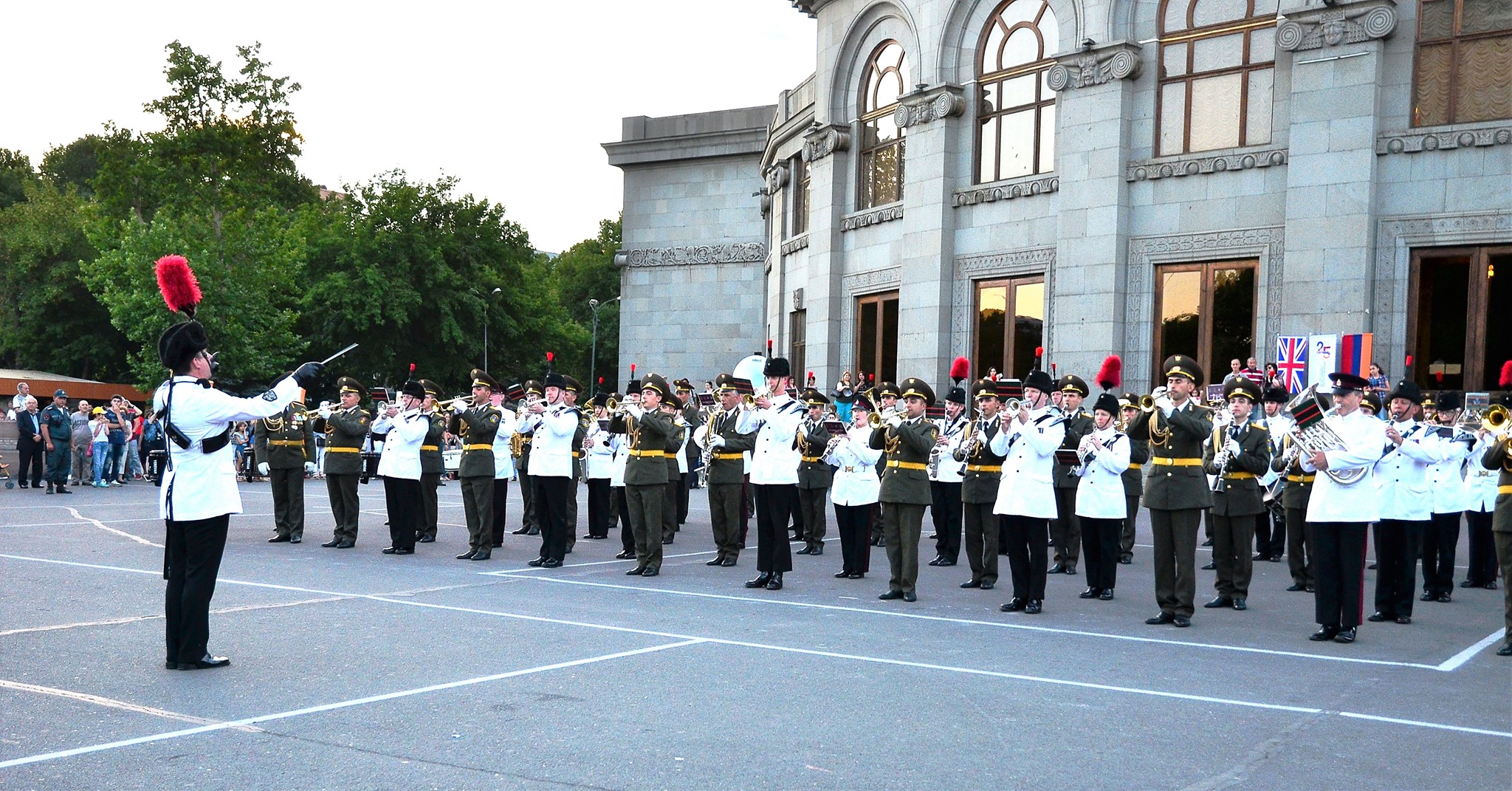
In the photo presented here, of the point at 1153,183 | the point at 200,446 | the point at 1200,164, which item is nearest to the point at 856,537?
the point at 200,446

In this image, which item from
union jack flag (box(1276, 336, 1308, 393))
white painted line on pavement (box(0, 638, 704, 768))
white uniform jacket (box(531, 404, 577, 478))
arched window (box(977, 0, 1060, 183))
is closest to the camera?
white painted line on pavement (box(0, 638, 704, 768))

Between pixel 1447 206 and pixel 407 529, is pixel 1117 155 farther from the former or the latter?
pixel 407 529

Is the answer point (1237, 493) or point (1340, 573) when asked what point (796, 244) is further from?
point (1340, 573)

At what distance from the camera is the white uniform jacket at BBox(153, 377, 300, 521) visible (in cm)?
826

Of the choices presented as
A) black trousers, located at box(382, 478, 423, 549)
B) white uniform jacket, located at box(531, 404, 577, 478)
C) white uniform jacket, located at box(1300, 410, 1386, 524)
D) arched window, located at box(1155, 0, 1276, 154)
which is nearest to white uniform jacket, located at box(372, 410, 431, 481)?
black trousers, located at box(382, 478, 423, 549)

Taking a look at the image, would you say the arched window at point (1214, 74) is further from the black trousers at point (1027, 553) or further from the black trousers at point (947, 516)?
the black trousers at point (1027, 553)

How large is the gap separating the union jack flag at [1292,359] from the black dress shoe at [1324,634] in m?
9.91

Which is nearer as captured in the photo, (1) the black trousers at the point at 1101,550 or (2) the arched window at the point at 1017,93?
(1) the black trousers at the point at 1101,550

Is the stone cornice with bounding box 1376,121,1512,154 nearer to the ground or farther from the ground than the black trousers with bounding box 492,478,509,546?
farther from the ground

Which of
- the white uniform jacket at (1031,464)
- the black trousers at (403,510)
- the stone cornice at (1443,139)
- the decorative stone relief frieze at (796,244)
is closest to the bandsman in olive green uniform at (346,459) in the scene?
the black trousers at (403,510)

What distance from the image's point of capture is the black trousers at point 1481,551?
13852 millimetres

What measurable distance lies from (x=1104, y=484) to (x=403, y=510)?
25.7 feet

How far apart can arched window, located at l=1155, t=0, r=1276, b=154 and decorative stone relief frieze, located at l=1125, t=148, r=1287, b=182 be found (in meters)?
0.32

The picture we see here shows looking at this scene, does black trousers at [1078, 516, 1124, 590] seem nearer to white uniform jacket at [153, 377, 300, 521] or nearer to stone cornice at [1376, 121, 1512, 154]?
white uniform jacket at [153, 377, 300, 521]
